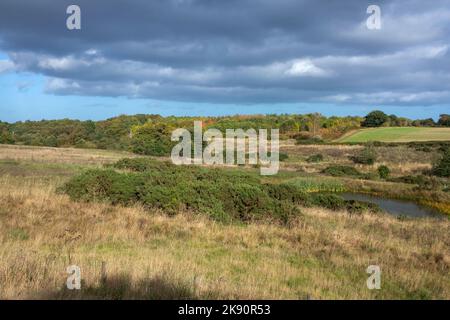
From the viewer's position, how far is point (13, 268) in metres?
6.12

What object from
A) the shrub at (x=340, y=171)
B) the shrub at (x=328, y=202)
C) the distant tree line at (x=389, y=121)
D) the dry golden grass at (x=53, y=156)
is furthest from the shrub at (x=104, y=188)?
the distant tree line at (x=389, y=121)

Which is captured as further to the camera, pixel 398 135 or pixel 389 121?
pixel 389 121

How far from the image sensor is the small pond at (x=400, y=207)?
1023 inches

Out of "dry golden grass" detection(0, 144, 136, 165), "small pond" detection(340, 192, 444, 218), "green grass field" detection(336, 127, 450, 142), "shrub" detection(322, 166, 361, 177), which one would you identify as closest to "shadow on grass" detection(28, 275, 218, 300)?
"small pond" detection(340, 192, 444, 218)

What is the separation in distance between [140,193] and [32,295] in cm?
935

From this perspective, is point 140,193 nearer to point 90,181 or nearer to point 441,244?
point 90,181

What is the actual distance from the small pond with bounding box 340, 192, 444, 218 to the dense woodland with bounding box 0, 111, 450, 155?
3452 centimetres

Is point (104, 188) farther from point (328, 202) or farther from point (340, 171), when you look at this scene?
point (340, 171)

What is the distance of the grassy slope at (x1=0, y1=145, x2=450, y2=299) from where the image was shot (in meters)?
5.99

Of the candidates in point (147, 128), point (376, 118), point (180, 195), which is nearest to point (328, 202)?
point (180, 195)

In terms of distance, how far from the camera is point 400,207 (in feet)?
95.8

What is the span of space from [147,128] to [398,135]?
49.9 metres

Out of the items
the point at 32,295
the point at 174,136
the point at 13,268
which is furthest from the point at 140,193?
the point at 174,136
